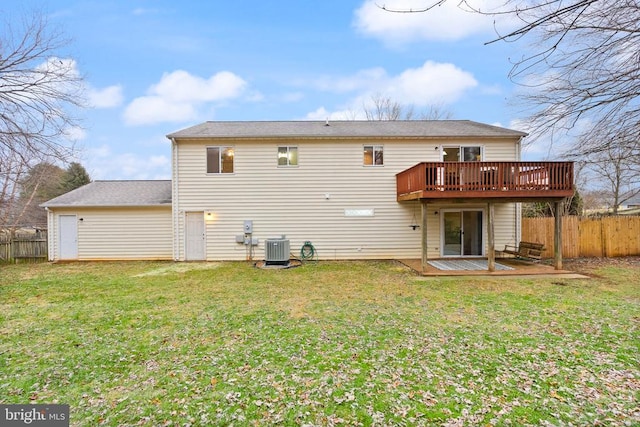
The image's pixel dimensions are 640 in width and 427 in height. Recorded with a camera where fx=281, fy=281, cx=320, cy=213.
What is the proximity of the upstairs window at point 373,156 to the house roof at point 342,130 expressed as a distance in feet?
1.71

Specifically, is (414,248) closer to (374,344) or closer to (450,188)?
(450,188)

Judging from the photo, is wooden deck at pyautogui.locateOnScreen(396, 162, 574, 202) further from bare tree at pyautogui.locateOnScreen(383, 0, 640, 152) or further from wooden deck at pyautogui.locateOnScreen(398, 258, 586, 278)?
bare tree at pyautogui.locateOnScreen(383, 0, 640, 152)

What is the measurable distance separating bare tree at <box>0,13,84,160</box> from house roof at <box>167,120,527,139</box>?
476cm

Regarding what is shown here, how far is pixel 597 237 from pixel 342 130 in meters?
11.6

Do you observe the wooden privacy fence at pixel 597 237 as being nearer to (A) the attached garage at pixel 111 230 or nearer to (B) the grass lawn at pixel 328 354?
(B) the grass lawn at pixel 328 354

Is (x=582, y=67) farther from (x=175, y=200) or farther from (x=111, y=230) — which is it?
(x=111, y=230)

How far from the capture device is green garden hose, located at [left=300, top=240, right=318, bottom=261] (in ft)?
37.6

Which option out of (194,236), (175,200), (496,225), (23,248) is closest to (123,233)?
(175,200)

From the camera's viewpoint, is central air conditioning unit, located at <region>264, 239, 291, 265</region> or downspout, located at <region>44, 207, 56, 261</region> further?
downspout, located at <region>44, 207, 56, 261</region>

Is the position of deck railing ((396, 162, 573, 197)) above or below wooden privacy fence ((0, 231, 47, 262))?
above

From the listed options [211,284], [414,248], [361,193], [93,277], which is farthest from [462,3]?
[93,277]

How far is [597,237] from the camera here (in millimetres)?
11742

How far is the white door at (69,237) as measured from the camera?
11.8m

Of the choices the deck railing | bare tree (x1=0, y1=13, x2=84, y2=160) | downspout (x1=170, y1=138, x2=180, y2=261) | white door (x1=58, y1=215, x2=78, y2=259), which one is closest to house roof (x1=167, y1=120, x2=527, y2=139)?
downspout (x1=170, y1=138, x2=180, y2=261)
